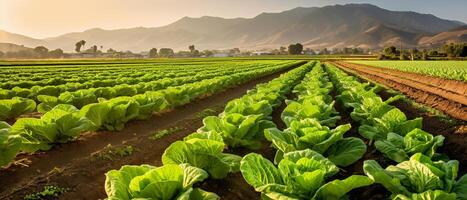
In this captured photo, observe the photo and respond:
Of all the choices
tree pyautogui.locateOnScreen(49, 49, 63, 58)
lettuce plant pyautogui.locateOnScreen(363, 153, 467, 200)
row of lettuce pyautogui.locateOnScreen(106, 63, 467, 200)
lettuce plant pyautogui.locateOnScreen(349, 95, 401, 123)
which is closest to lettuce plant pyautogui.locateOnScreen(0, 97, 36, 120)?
row of lettuce pyautogui.locateOnScreen(106, 63, 467, 200)

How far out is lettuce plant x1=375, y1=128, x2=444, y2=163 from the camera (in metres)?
4.80

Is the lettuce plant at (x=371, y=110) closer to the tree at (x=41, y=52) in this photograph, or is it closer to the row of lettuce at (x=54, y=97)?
the row of lettuce at (x=54, y=97)

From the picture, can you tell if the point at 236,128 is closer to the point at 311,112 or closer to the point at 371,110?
the point at 311,112

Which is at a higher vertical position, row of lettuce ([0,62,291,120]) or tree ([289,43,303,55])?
row of lettuce ([0,62,291,120])

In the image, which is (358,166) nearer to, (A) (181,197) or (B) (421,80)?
(A) (181,197)

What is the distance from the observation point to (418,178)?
3607mm

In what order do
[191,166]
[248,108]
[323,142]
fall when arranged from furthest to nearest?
[248,108] → [323,142] → [191,166]

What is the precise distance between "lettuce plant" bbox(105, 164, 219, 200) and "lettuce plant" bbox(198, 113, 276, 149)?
2.48m

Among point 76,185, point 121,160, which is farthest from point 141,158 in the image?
point 76,185

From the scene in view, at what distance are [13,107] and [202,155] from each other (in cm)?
692

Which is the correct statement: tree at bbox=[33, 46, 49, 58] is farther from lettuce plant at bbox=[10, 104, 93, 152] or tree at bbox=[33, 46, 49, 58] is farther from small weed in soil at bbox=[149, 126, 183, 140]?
lettuce plant at bbox=[10, 104, 93, 152]

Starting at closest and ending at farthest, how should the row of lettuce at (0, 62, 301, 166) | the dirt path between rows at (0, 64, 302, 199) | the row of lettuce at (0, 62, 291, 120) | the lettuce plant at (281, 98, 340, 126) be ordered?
the dirt path between rows at (0, 64, 302, 199), the row of lettuce at (0, 62, 301, 166), the lettuce plant at (281, 98, 340, 126), the row of lettuce at (0, 62, 291, 120)

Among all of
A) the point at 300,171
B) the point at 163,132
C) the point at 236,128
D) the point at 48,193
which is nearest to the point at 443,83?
the point at 163,132

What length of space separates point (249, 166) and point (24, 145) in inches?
177
